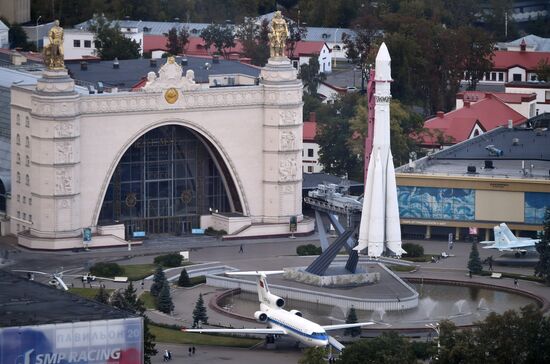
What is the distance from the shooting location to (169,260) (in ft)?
411

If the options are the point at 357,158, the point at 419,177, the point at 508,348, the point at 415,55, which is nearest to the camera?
the point at 508,348

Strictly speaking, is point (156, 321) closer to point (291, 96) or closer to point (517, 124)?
point (291, 96)

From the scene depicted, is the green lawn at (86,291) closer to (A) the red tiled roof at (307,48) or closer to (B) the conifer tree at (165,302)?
(B) the conifer tree at (165,302)

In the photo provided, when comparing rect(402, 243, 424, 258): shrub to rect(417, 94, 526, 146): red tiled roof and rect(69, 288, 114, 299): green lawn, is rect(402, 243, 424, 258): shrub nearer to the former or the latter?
rect(69, 288, 114, 299): green lawn

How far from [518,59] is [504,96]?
20279mm

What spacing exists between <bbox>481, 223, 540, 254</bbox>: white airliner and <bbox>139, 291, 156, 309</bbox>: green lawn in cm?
1918

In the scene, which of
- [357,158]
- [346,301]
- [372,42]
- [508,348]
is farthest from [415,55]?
[508,348]

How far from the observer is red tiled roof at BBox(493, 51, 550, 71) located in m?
181

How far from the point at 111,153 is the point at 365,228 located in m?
13.2

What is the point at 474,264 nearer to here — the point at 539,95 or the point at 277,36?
the point at 277,36

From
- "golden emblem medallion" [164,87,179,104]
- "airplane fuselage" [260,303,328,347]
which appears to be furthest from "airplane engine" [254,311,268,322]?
"golden emblem medallion" [164,87,179,104]

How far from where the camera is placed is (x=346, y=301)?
388ft

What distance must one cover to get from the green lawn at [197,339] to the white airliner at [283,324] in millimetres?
403

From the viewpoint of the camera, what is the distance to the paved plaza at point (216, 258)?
120312mm
